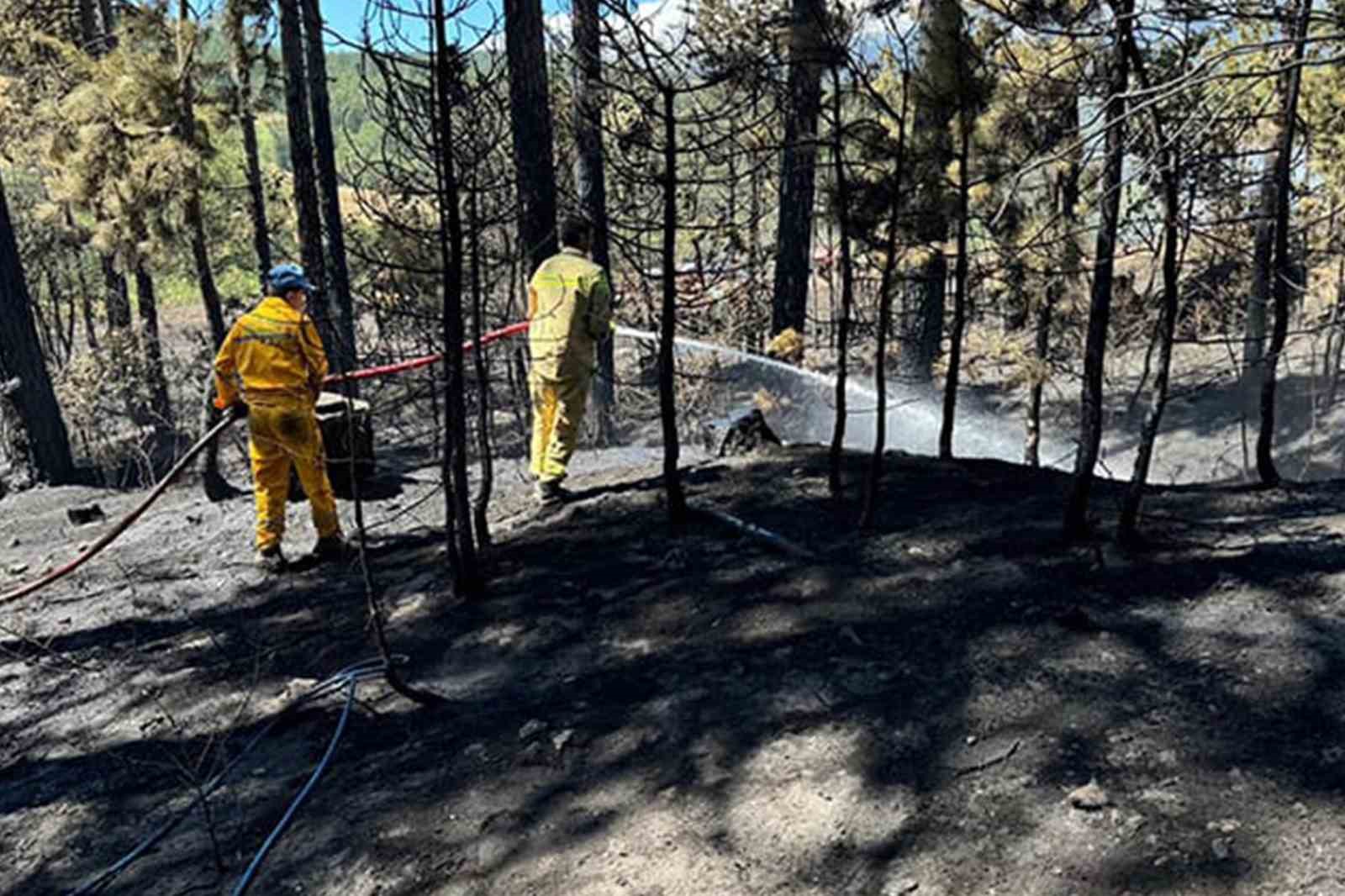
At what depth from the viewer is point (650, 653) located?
4.70 meters

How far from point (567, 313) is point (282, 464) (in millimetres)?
2084

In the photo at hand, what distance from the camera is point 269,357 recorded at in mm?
6258

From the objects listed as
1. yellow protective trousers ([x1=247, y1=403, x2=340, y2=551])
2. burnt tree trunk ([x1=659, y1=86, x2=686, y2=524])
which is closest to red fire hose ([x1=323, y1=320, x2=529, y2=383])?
yellow protective trousers ([x1=247, y1=403, x2=340, y2=551])

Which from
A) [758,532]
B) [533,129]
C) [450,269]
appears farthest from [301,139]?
[758,532]

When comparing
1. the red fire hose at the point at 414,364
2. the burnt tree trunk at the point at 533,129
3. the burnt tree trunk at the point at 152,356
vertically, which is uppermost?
the burnt tree trunk at the point at 533,129

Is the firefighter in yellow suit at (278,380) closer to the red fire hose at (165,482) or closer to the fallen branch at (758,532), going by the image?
the red fire hose at (165,482)

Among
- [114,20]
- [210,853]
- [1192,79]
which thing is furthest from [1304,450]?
[114,20]

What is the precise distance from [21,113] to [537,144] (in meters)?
11.6

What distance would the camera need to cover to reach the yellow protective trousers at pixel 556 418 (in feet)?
22.3

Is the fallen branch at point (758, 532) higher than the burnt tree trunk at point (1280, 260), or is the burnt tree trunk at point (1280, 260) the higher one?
the burnt tree trunk at point (1280, 260)

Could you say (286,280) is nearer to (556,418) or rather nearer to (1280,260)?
(556,418)

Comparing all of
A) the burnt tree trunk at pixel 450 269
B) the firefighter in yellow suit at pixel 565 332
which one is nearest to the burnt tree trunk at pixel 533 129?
the firefighter in yellow suit at pixel 565 332

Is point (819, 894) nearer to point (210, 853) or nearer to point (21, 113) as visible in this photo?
point (210, 853)

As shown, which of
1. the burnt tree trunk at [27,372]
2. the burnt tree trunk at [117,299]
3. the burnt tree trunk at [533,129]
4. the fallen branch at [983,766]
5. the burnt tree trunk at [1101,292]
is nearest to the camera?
the fallen branch at [983,766]
